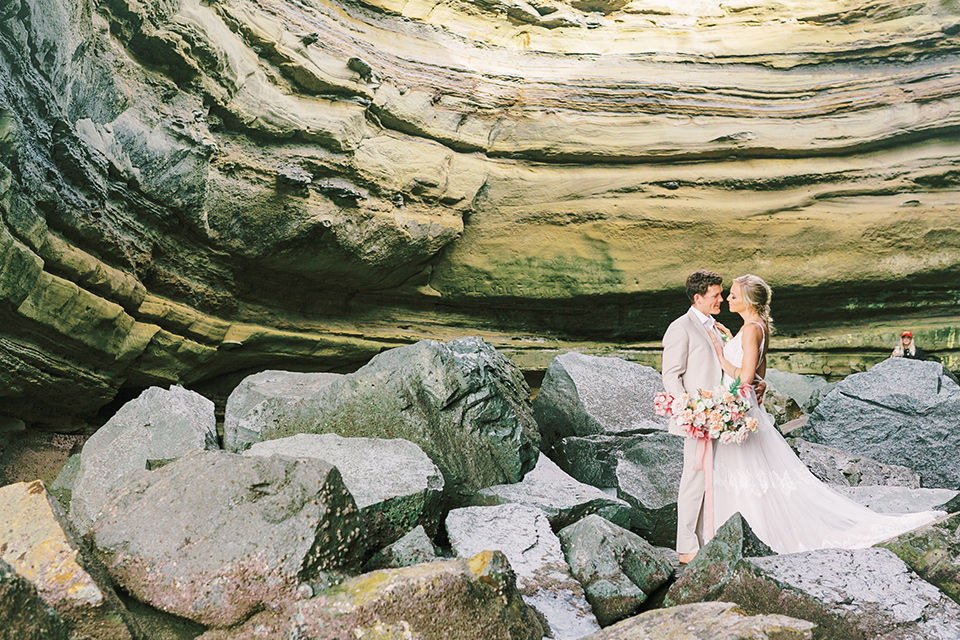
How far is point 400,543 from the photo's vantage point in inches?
119

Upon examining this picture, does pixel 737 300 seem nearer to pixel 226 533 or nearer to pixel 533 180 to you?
pixel 226 533

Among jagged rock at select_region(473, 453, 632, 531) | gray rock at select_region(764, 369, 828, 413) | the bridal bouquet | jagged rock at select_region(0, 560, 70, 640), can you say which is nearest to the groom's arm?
the bridal bouquet

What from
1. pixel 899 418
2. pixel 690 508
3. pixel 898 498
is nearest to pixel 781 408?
pixel 899 418

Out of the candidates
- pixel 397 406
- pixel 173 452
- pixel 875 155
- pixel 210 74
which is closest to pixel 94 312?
pixel 173 452

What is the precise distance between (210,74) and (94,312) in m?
2.72

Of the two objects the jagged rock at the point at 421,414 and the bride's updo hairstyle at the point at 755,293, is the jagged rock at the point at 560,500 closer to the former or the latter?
the jagged rock at the point at 421,414

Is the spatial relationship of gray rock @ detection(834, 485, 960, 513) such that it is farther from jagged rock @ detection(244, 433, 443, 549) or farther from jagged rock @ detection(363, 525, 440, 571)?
jagged rock @ detection(363, 525, 440, 571)

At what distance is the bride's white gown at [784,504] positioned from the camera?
3.56 m

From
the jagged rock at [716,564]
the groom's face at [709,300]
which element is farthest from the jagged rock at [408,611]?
the groom's face at [709,300]

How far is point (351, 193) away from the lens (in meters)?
7.68

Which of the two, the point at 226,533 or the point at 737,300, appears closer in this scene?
the point at 226,533

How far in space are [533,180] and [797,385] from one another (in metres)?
4.35

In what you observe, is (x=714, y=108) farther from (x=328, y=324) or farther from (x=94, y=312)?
(x=94, y=312)

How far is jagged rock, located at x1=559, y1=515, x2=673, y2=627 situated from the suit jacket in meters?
0.97
